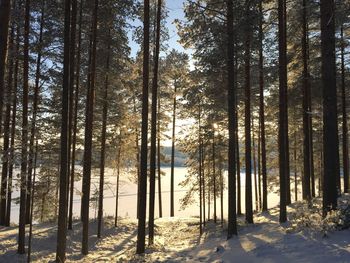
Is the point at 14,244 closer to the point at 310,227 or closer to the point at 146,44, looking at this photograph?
the point at 146,44

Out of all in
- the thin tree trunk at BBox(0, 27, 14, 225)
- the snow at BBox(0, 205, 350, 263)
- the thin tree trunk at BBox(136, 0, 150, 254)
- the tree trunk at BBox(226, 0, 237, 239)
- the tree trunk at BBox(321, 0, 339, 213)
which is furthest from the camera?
the thin tree trunk at BBox(0, 27, 14, 225)

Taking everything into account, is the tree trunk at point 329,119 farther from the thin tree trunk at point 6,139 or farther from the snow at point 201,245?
the thin tree trunk at point 6,139

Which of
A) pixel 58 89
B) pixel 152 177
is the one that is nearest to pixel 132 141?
pixel 58 89

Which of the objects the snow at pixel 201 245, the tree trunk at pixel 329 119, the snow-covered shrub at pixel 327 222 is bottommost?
the snow at pixel 201 245

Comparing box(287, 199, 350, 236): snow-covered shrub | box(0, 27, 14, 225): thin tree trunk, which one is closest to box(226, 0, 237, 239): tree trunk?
box(287, 199, 350, 236): snow-covered shrub

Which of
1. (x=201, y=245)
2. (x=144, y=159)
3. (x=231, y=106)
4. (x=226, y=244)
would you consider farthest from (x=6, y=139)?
(x=226, y=244)

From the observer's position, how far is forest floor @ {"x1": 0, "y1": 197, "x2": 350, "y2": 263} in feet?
25.9

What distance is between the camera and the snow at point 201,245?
786 centimetres

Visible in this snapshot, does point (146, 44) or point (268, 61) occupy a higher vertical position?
point (268, 61)

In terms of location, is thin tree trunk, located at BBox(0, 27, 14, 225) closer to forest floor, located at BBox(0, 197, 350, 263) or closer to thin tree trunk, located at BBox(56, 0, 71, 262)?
forest floor, located at BBox(0, 197, 350, 263)

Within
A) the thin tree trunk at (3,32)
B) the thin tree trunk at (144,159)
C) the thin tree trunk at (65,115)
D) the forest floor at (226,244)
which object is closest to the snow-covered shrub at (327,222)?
the forest floor at (226,244)

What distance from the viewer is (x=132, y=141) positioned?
2441 cm

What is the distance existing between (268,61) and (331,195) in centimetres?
1265

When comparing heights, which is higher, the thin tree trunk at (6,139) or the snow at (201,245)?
the thin tree trunk at (6,139)
